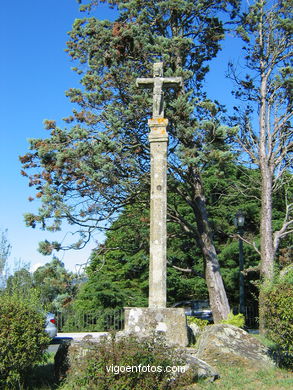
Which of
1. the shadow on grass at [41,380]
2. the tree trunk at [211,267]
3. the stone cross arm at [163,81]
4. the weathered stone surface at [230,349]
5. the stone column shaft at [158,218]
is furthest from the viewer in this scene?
the tree trunk at [211,267]

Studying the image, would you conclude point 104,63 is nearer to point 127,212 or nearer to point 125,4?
point 125,4

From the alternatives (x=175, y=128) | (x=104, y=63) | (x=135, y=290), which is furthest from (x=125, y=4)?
(x=135, y=290)

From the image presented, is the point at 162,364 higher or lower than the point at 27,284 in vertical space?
lower

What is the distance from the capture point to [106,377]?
546cm

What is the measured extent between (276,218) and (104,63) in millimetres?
13133

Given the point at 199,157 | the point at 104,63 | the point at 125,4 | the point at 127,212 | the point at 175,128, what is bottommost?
the point at 127,212

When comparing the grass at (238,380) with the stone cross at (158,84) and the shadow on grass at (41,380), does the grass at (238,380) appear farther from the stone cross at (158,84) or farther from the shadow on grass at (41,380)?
the stone cross at (158,84)

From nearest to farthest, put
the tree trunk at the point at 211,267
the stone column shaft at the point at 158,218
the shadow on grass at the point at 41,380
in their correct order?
the shadow on grass at the point at 41,380 → the stone column shaft at the point at 158,218 → the tree trunk at the point at 211,267

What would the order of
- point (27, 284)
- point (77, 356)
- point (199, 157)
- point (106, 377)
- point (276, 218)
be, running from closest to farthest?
point (106, 377) < point (77, 356) < point (27, 284) < point (199, 157) < point (276, 218)

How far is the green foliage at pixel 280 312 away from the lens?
7055 millimetres

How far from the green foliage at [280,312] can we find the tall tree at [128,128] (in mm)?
5415

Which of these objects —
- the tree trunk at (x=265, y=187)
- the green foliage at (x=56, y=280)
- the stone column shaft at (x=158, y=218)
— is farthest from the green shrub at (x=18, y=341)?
the tree trunk at (x=265, y=187)

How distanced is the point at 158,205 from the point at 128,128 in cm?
612

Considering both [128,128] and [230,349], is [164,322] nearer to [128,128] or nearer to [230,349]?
[230,349]
